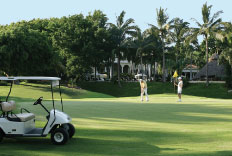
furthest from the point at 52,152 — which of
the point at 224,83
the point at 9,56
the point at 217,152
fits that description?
the point at 224,83

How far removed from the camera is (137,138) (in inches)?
444

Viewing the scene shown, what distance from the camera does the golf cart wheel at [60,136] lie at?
10.1 metres

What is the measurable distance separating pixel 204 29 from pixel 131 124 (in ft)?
171

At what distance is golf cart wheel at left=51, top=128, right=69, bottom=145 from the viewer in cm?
1012

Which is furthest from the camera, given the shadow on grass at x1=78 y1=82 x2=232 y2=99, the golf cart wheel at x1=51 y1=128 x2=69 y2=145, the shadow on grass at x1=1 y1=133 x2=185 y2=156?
the shadow on grass at x1=78 y1=82 x2=232 y2=99

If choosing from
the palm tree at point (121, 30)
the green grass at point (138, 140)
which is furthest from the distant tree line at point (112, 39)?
the green grass at point (138, 140)

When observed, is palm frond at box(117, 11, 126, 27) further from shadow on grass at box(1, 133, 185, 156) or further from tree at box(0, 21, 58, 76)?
shadow on grass at box(1, 133, 185, 156)

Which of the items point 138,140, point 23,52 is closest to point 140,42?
point 23,52

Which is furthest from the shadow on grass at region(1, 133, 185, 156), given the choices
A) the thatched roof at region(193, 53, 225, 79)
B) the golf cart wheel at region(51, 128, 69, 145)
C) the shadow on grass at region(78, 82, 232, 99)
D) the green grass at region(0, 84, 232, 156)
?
the thatched roof at region(193, 53, 225, 79)

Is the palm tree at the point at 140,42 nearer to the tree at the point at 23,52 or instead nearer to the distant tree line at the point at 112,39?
the distant tree line at the point at 112,39

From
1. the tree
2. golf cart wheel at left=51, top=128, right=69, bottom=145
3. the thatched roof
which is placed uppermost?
the tree

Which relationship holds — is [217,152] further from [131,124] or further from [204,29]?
[204,29]

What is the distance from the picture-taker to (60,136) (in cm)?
1021

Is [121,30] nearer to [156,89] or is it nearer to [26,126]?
[156,89]
